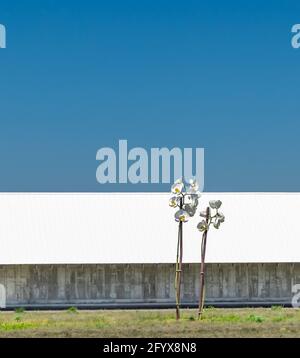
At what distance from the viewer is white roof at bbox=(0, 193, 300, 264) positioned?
4219 cm

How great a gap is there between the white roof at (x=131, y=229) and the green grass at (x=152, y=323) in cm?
423

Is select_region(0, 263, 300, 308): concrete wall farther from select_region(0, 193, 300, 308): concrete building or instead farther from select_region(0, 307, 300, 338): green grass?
select_region(0, 307, 300, 338): green grass

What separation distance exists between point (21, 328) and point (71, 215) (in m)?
17.1

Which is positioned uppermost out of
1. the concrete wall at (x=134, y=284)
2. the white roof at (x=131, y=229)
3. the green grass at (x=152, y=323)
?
the white roof at (x=131, y=229)

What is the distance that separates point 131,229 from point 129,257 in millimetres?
3158

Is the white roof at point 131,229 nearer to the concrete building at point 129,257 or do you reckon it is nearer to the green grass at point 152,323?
the concrete building at point 129,257

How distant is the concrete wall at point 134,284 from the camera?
41.6 meters

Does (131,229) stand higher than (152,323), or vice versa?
(131,229)

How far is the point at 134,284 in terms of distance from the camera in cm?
4209

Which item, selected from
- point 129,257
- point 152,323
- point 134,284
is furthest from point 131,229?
point 152,323

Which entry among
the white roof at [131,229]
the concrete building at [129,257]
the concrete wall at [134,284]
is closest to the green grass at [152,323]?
the concrete wall at [134,284]

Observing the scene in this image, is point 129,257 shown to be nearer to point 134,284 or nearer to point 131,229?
point 134,284
